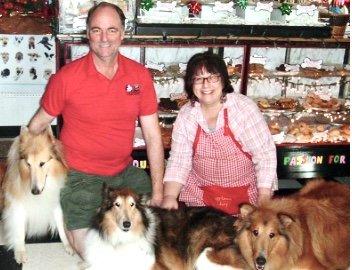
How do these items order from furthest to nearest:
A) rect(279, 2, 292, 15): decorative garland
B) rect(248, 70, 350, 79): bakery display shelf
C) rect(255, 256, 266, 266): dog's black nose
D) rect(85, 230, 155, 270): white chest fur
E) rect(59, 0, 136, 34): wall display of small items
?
1. rect(248, 70, 350, 79): bakery display shelf
2. rect(279, 2, 292, 15): decorative garland
3. rect(59, 0, 136, 34): wall display of small items
4. rect(85, 230, 155, 270): white chest fur
5. rect(255, 256, 266, 266): dog's black nose

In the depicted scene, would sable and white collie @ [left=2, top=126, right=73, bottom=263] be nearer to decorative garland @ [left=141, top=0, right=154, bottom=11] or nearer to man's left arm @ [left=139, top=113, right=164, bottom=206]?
man's left arm @ [left=139, top=113, right=164, bottom=206]

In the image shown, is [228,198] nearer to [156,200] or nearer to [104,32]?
[156,200]

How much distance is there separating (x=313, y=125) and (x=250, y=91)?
0.69m

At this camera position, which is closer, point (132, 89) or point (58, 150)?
point (58, 150)

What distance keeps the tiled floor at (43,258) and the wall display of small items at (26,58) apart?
216 centimetres

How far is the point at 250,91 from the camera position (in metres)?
5.20

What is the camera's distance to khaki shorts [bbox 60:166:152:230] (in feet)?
11.1

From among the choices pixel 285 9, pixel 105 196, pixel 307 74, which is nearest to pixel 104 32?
pixel 105 196

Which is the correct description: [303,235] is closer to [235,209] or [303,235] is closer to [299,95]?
[235,209]

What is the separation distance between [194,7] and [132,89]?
4.48ft

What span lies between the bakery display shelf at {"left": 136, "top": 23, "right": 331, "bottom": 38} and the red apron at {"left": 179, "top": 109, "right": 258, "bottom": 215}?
1250mm

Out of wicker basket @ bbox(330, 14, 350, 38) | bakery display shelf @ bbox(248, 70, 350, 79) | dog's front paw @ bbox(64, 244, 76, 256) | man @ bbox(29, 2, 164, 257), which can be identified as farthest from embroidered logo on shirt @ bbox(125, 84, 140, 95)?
wicker basket @ bbox(330, 14, 350, 38)

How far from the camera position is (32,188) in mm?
3260

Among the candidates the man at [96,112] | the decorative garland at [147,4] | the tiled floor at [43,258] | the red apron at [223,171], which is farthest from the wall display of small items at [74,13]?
the tiled floor at [43,258]
